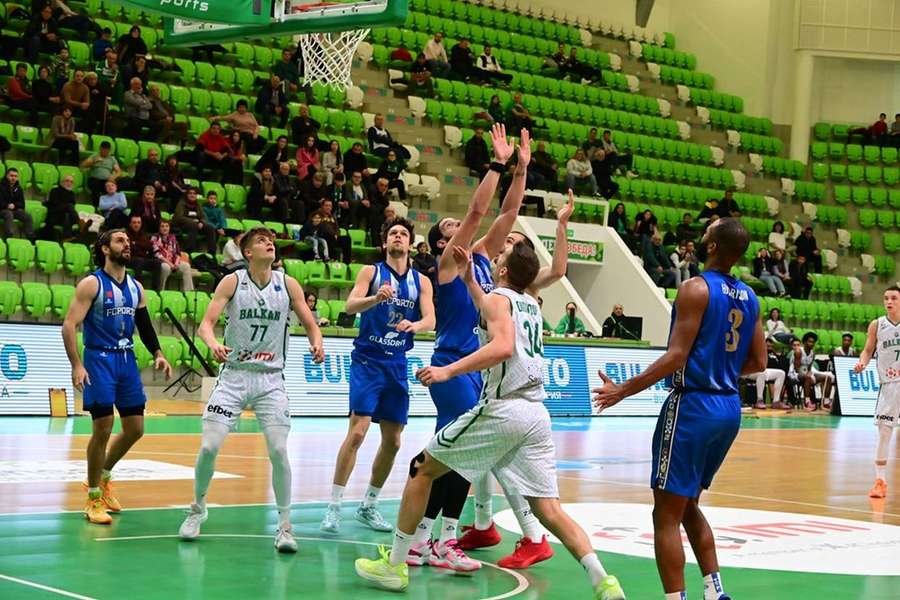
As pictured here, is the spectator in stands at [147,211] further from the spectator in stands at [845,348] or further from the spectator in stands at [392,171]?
the spectator in stands at [845,348]

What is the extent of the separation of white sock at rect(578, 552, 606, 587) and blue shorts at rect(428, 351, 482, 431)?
65.4 inches

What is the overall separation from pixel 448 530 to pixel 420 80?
Answer: 21.1m

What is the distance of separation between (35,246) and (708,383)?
14293mm

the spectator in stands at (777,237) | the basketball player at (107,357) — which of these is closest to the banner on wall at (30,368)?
the basketball player at (107,357)

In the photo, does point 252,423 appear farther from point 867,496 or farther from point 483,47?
point 483,47

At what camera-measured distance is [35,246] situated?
60.3 ft

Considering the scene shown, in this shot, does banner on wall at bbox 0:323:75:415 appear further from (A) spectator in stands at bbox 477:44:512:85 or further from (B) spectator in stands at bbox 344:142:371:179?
(A) spectator in stands at bbox 477:44:512:85

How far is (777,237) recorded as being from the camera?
3156 cm

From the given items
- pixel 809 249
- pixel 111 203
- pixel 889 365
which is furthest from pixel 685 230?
pixel 889 365

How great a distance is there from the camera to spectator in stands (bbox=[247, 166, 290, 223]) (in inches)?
858

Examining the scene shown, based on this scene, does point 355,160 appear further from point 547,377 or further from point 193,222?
point 547,377

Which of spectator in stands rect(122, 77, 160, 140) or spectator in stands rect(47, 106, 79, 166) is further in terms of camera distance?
spectator in stands rect(122, 77, 160, 140)

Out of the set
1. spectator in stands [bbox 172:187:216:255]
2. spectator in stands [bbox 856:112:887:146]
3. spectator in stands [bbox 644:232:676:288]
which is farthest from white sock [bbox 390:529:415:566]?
spectator in stands [bbox 856:112:887:146]

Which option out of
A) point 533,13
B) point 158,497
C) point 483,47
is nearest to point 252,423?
point 158,497
